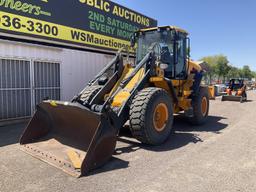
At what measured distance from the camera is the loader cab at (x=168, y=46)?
698 cm

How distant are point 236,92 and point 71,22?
12.1 metres

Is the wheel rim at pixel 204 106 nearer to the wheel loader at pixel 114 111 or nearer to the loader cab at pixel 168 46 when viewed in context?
the wheel loader at pixel 114 111

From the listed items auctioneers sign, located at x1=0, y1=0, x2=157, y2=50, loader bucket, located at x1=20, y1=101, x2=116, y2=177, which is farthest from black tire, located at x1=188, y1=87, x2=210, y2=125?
auctioneers sign, located at x1=0, y1=0, x2=157, y2=50

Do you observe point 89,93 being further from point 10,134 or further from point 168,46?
point 168,46

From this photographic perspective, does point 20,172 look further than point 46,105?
No

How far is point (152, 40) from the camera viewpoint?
287 inches

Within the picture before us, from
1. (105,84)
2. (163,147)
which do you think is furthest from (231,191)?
(105,84)

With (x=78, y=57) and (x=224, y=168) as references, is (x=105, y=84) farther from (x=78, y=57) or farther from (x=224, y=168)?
(x=78, y=57)

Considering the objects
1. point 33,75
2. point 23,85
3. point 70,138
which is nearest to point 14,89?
point 23,85

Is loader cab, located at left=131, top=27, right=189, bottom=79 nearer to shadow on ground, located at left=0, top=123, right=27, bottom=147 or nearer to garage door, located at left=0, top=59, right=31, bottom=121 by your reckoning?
garage door, located at left=0, top=59, right=31, bottom=121

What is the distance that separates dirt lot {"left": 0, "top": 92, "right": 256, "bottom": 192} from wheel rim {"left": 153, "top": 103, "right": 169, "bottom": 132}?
1.46 ft

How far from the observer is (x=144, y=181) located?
3.65 m

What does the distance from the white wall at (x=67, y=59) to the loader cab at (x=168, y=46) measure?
3.38 meters

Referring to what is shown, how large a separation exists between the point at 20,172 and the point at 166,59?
4.86 meters
